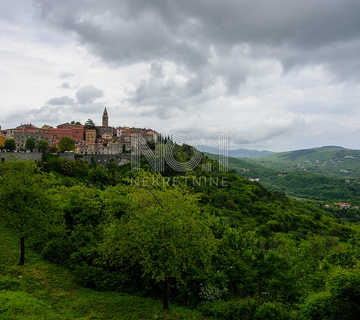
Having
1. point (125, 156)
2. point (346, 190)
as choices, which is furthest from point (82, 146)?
point (346, 190)

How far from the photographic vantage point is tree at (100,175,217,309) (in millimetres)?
12328

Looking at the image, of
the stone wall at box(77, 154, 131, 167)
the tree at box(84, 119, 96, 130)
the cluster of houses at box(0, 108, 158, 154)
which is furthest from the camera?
the tree at box(84, 119, 96, 130)

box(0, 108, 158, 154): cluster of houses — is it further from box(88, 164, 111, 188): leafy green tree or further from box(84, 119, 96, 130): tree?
box(88, 164, 111, 188): leafy green tree

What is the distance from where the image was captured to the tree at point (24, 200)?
16188 millimetres

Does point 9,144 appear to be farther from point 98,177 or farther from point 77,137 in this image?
point 98,177

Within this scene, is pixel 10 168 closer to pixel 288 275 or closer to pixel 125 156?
pixel 288 275

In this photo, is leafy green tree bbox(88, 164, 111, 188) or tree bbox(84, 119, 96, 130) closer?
leafy green tree bbox(88, 164, 111, 188)

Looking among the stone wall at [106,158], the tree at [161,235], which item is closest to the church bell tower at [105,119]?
the stone wall at [106,158]

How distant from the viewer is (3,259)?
17453 millimetres

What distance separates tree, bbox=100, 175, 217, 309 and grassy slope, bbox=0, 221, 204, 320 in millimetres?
1567

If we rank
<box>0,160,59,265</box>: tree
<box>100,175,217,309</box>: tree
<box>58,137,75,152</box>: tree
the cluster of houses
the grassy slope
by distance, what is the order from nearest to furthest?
the grassy slope < <box>100,175,217,309</box>: tree < <box>0,160,59,265</box>: tree < <box>58,137,75,152</box>: tree < the cluster of houses

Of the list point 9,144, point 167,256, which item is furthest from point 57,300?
point 9,144

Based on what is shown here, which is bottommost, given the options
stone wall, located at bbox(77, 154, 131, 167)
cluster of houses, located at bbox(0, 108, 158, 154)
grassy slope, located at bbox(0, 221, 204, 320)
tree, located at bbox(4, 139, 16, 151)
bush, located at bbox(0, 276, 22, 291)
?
grassy slope, located at bbox(0, 221, 204, 320)

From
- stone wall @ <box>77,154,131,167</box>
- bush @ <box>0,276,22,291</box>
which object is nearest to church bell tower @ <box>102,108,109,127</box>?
stone wall @ <box>77,154,131,167</box>
